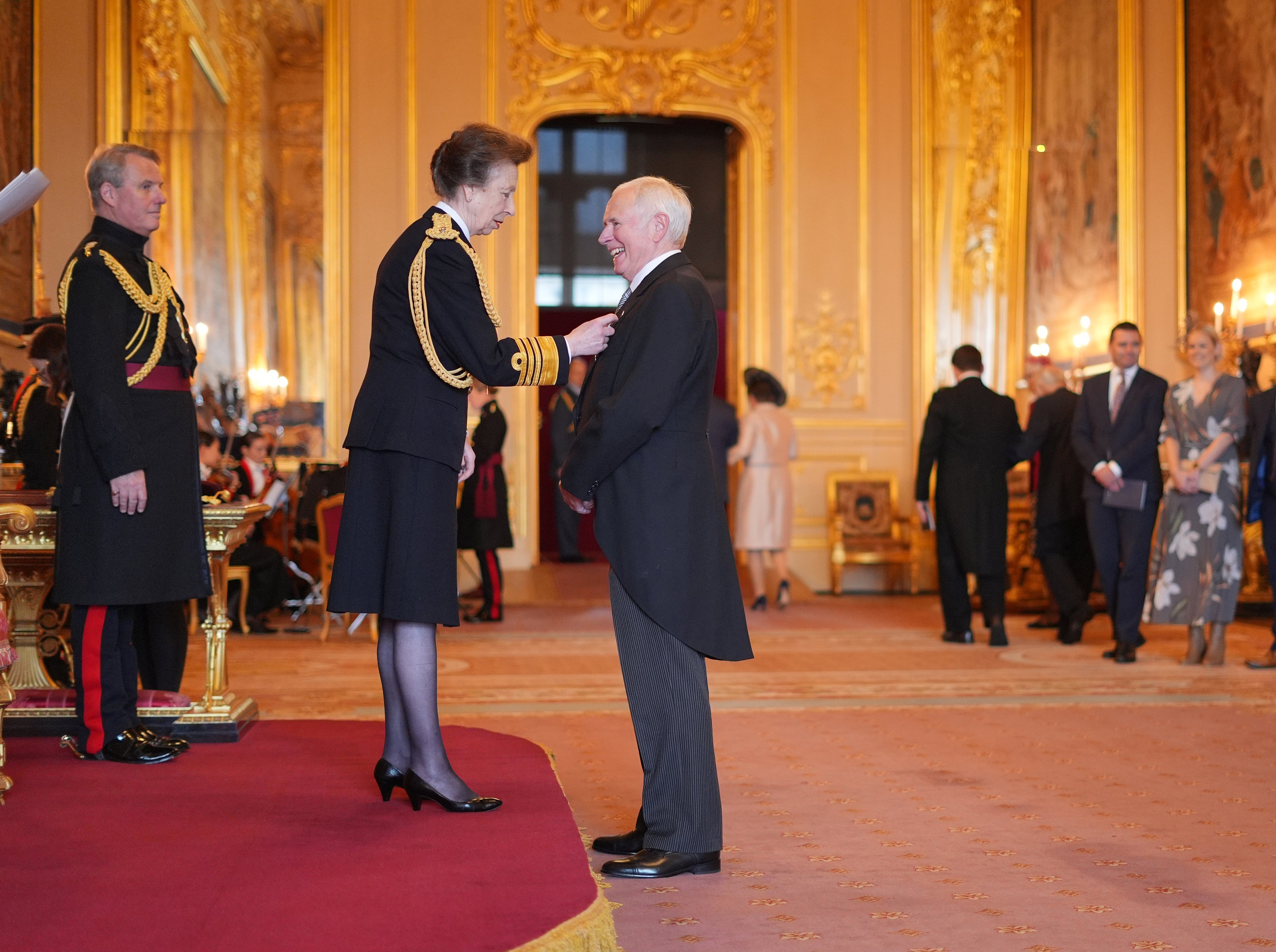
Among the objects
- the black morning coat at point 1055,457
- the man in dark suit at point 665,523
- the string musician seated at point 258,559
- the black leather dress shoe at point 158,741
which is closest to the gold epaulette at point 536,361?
the man in dark suit at point 665,523

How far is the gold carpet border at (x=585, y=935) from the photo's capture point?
6.62ft

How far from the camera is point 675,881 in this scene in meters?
2.63

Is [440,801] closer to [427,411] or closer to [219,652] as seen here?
[427,411]

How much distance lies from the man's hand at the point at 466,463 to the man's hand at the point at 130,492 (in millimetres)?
959

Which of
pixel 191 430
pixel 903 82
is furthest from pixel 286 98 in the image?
pixel 191 430

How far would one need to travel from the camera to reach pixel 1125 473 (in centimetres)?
618

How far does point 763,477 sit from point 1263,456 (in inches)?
131

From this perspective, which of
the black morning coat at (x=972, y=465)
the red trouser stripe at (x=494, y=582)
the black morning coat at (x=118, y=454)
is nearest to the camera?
the black morning coat at (x=118, y=454)

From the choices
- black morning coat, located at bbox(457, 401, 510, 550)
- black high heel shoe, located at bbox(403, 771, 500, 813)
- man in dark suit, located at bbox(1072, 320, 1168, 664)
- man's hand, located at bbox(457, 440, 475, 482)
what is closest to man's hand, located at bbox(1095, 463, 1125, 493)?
man in dark suit, located at bbox(1072, 320, 1168, 664)

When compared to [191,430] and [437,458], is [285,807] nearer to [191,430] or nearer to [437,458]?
[437,458]

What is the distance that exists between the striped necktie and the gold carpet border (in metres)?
4.82

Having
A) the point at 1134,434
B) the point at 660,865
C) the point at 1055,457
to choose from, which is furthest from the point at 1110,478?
the point at 660,865

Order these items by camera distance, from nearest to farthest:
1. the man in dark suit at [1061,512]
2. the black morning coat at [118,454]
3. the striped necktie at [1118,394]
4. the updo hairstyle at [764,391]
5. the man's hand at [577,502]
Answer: the man's hand at [577,502], the black morning coat at [118,454], the striped necktie at [1118,394], the man in dark suit at [1061,512], the updo hairstyle at [764,391]

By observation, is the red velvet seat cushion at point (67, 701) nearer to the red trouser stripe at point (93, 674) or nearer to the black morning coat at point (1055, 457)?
the red trouser stripe at point (93, 674)
